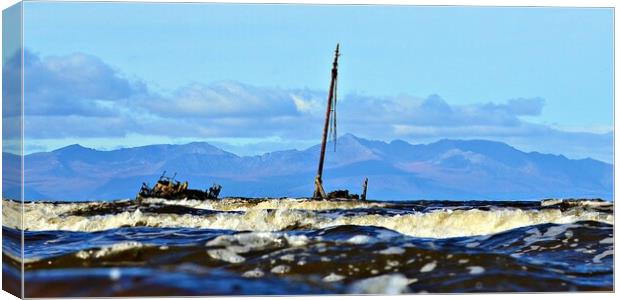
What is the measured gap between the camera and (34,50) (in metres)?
10.7

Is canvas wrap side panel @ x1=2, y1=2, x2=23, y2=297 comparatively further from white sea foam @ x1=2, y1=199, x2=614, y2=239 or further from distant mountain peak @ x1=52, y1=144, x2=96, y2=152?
distant mountain peak @ x1=52, y1=144, x2=96, y2=152

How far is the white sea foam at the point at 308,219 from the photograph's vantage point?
1153 cm

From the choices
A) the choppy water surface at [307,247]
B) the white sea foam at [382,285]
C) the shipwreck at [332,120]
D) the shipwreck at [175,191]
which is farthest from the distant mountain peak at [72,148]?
the white sea foam at [382,285]

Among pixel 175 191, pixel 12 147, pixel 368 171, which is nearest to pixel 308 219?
pixel 368 171

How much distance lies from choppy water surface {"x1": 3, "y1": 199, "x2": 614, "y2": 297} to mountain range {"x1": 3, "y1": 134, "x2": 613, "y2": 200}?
0.50 ft

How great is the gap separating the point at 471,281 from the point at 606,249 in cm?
171

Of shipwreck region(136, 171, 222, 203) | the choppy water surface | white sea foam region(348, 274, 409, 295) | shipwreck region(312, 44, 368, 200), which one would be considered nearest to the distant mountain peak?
the choppy water surface

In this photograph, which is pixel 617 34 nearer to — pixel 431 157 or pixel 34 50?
pixel 431 157

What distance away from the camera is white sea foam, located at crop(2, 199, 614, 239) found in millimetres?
11531

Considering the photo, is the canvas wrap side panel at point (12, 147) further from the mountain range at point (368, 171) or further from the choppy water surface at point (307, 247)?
the mountain range at point (368, 171)

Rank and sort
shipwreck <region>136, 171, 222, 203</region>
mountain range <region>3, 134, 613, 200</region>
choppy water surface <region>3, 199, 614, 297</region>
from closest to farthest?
choppy water surface <region>3, 199, 614, 297</region> → mountain range <region>3, 134, 613, 200</region> → shipwreck <region>136, 171, 222, 203</region>

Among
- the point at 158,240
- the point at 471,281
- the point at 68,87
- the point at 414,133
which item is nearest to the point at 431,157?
the point at 414,133

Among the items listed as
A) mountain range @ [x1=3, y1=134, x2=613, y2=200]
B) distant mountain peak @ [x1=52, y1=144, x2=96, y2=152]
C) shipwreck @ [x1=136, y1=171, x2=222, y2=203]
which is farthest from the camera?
shipwreck @ [x1=136, y1=171, x2=222, y2=203]

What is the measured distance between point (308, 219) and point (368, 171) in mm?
828
